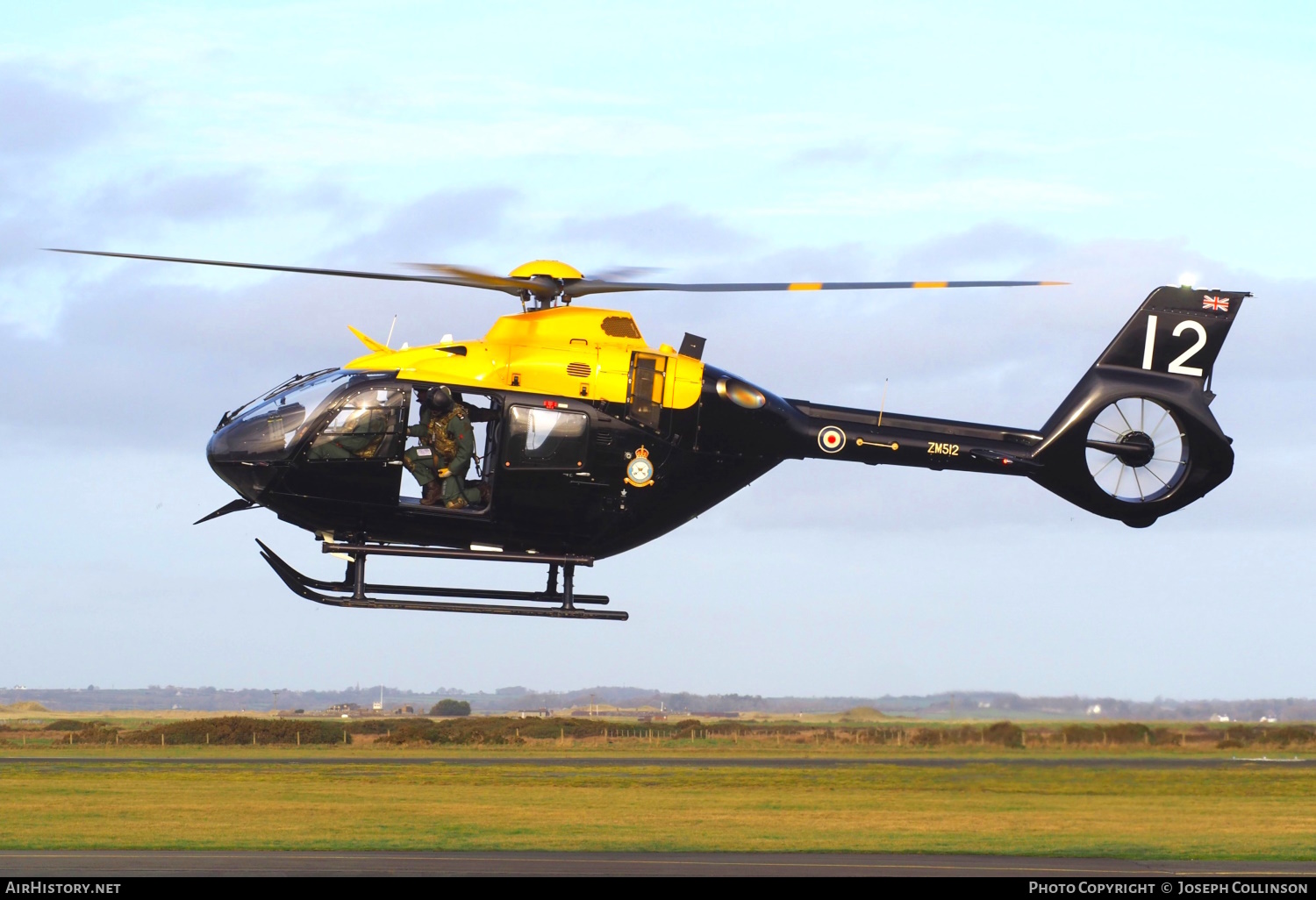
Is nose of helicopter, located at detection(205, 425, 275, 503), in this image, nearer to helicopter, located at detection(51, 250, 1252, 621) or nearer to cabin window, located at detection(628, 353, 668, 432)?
helicopter, located at detection(51, 250, 1252, 621)

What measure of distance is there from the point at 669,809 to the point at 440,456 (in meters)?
29.4

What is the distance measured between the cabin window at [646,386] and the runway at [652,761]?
156 feet

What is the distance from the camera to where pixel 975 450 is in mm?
19797

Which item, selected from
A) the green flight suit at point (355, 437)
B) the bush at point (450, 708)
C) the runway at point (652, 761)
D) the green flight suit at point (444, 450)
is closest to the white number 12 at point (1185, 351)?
the green flight suit at point (444, 450)

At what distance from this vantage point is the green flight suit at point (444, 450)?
18.0 meters

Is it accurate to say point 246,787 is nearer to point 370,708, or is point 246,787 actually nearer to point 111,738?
point 111,738

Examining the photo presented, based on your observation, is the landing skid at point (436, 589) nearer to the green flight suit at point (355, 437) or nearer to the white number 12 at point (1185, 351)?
the green flight suit at point (355, 437)

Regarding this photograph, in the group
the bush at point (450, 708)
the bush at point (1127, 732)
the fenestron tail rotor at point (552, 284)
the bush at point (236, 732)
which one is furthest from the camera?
the bush at point (450, 708)

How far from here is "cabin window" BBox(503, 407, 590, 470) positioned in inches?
707

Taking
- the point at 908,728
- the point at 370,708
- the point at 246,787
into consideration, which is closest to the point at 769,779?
the point at 246,787

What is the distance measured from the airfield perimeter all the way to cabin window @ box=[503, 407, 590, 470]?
1185 cm

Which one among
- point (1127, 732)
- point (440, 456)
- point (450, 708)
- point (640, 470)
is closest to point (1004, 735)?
point (1127, 732)

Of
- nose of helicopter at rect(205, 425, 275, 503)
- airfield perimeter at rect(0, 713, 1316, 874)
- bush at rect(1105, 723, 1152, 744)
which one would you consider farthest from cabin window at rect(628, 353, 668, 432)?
bush at rect(1105, 723, 1152, 744)
